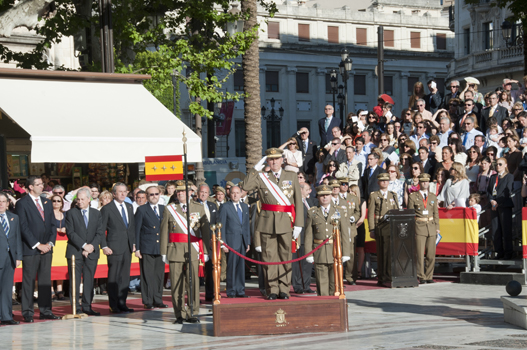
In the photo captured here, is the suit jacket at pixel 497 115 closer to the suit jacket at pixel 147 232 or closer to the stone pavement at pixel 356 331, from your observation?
the stone pavement at pixel 356 331

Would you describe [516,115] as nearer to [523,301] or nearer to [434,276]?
[434,276]

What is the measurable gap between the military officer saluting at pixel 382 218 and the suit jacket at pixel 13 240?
254 inches

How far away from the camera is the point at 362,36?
7862cm

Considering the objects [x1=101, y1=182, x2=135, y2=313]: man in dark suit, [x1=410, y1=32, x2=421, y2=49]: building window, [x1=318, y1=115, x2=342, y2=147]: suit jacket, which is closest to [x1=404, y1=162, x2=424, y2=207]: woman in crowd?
[x1=318, y1=115, x2=342, y2=147]: suit jacket

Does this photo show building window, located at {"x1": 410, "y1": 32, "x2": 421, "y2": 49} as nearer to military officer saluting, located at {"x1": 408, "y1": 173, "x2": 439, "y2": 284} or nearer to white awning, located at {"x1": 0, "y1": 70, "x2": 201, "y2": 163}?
white awning, located at {"x1": 0, "y1": 70, "x2": 201, "y2": 163}

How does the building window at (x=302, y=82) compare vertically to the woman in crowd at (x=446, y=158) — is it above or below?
above

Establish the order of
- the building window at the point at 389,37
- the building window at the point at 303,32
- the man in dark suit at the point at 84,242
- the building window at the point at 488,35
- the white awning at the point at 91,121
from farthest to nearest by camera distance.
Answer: the building window at the point at 389,37 → the building window at the point at 303,32 → the building window at the point at 488,35 → the white awning at the point at 91,121 → the man in dark suit at the point at 84,242

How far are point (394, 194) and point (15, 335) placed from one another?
7495 mm

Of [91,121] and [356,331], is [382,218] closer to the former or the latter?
[356,331]

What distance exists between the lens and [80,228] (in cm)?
1321

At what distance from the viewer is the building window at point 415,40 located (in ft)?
268

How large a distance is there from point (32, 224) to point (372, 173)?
23.9 feet

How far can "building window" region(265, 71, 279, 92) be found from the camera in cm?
7388

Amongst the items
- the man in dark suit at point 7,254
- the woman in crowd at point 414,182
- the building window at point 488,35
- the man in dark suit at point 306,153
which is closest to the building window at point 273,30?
the building window at point 488,35
